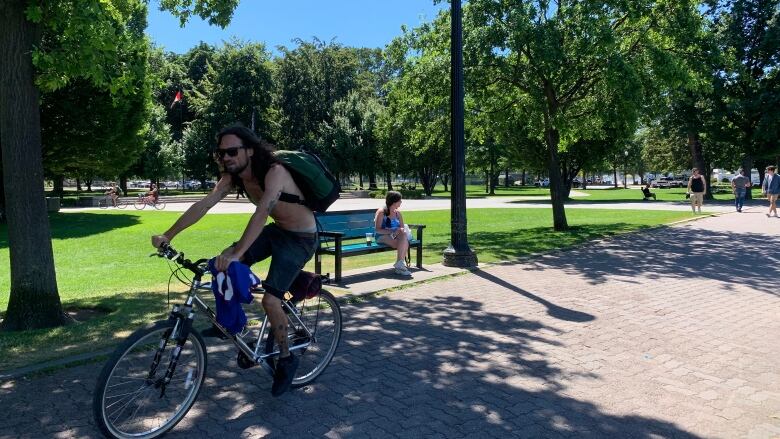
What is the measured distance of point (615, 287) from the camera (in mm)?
7727

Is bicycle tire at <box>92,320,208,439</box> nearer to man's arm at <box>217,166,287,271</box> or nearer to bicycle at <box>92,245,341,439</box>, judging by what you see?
bicycle at <box>92,245,341,439</box>

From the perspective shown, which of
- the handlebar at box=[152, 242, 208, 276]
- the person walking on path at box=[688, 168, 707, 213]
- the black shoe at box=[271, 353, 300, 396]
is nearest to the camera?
the handlebar at box=[152, 242, 208, 276]

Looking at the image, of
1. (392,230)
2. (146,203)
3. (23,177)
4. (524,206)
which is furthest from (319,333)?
(146,203)

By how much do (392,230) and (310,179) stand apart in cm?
507

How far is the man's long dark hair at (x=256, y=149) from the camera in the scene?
3625 millimetres

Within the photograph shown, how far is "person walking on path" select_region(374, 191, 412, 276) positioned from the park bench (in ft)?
0.39

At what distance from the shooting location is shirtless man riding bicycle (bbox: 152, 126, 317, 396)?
11.5ft

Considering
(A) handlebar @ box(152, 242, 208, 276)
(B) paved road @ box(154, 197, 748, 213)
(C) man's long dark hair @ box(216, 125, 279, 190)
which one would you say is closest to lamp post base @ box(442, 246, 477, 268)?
(C) man's long dark hair @ box(216, 125, 279, 190)

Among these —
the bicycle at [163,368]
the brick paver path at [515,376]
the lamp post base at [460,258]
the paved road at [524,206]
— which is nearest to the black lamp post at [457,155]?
the lamp post base at [460,258]

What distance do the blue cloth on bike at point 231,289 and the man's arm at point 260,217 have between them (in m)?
0.05

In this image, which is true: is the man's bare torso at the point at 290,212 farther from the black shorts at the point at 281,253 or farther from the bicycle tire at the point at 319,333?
the bicycle tire at the point at 319,333

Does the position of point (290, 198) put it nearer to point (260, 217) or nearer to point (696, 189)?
point (260, 217)

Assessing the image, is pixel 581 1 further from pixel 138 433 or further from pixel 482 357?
pixel 138 433

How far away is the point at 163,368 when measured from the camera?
345 cm
